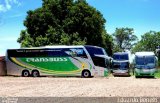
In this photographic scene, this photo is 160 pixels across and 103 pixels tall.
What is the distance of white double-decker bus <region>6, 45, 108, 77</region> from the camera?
42.0 metres

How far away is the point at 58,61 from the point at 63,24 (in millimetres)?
13411

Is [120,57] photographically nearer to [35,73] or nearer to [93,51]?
[93,51]

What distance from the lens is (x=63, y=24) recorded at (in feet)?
182

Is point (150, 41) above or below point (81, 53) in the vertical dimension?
above

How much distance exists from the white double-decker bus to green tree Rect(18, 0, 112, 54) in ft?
32.2

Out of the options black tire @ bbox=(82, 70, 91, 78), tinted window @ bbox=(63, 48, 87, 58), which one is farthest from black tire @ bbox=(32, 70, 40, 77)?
black tire @ bbox=(82, 70, 91, 78)

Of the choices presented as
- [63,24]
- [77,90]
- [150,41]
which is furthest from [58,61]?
[150,41]

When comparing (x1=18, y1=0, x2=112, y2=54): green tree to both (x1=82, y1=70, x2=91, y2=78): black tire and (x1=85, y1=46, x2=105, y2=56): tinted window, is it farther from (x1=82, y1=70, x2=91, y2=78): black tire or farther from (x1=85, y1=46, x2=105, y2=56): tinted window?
(x1=82, y1=70, x2=91, y2=78): black tire

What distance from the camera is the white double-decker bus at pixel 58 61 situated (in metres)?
42.0

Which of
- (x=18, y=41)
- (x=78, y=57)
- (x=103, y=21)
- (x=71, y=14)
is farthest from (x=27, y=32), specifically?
(x=78, y=57)

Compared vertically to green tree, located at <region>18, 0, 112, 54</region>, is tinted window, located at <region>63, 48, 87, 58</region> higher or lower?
lower

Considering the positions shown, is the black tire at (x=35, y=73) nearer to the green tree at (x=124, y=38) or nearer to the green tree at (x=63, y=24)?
the green tree at (x=63, y=24)

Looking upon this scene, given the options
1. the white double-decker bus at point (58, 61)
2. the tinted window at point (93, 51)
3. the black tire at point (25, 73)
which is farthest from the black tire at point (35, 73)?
the tinted window at point (93, 51)

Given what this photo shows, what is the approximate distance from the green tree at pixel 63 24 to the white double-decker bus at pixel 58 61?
9817mm
